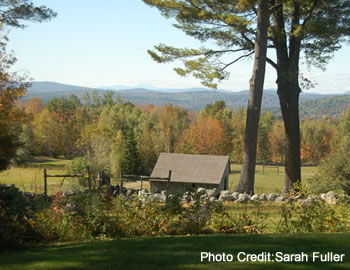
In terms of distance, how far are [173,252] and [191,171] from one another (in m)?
18.4

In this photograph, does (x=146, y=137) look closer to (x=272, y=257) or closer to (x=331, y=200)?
(x=331, y=200)

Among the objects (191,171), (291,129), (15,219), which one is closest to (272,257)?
(15,219)

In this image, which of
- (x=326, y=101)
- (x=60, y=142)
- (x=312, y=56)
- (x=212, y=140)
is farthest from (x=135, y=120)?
(x=326, y=101)

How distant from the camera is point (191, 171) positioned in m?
23.1

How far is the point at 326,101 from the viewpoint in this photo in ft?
646

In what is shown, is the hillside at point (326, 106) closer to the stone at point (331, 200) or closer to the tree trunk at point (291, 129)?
the tree trunk at point (291, 129)

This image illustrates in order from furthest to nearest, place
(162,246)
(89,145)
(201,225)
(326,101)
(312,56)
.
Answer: (326,101), (89,145), (312,56), (201,225), (162,246)

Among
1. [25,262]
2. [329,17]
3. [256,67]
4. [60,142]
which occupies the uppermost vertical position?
[329,17]

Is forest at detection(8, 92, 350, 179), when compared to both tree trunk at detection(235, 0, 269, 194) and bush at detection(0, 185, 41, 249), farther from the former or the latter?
bush at detection(0, 185, 41, 249)

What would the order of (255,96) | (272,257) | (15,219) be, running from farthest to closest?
(255,96) → (15,219) → (272,257)

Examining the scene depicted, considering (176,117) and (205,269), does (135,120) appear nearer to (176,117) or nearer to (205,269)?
(176,117)

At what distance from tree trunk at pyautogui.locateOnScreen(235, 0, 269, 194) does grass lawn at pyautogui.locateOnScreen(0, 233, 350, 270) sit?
7.05 meters

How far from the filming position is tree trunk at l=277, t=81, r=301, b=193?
541 inches

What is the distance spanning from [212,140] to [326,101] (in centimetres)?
17035
